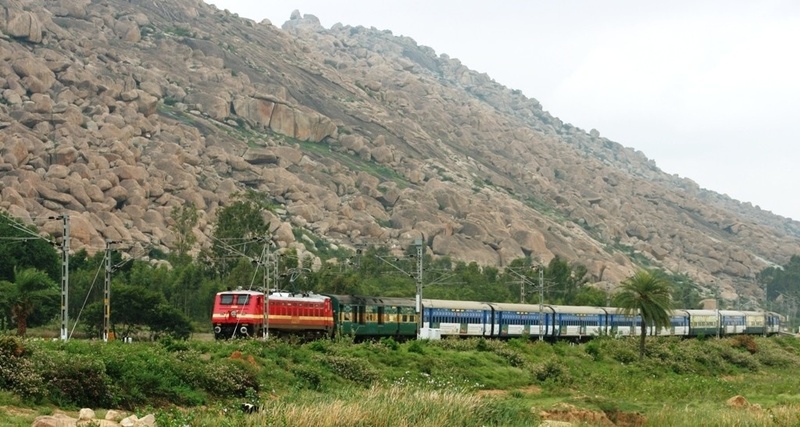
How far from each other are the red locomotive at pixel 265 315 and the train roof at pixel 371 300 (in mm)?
3080

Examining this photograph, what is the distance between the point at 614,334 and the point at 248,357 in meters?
51.3

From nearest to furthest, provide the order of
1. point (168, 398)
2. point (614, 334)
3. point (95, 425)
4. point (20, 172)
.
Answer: point (95, 425), point (168, 398), point (614, 334), point (20, 172)

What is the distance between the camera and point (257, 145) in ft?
653

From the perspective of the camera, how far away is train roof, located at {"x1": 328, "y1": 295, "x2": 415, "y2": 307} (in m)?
67.4

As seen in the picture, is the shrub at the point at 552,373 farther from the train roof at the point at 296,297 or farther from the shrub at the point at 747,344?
the shrub at the point at 747,344

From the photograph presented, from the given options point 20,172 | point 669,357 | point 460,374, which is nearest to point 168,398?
point 460,374

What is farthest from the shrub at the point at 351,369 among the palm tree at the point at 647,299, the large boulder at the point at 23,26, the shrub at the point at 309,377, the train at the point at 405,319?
the large boulder at the point at 23,26

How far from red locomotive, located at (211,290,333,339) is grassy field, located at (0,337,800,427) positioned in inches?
261

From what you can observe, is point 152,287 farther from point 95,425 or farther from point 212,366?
point 95,425

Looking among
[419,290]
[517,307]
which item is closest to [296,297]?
[419,290]

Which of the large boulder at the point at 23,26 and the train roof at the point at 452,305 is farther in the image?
the large boulder at the point at 23,26

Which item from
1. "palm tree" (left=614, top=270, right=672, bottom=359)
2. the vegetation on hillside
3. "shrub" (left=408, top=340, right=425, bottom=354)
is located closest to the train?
the vegetation on hillside

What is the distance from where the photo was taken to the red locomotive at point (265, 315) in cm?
5950

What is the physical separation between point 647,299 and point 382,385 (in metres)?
31.5
